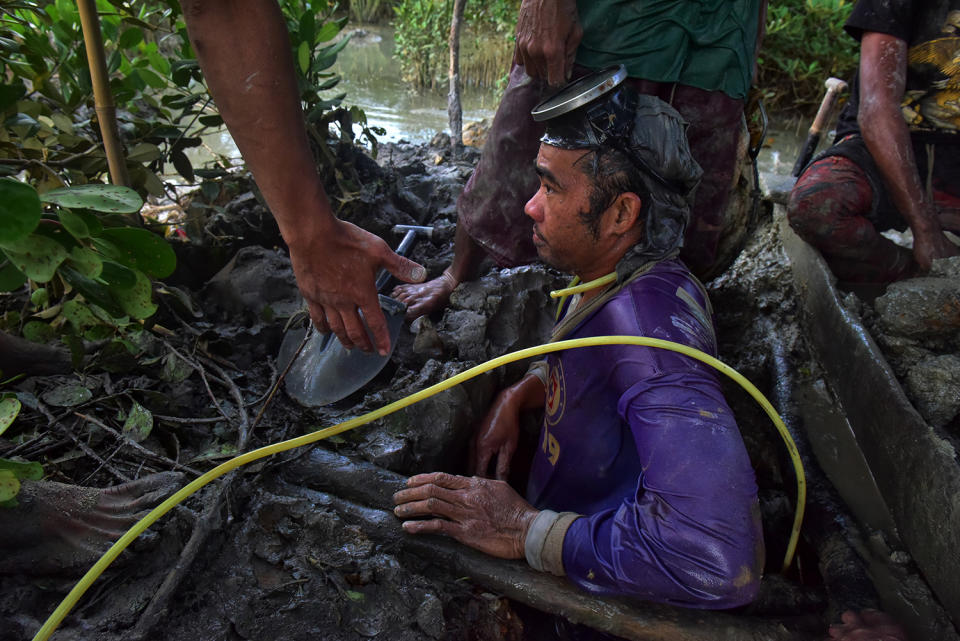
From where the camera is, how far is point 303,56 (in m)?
2.86

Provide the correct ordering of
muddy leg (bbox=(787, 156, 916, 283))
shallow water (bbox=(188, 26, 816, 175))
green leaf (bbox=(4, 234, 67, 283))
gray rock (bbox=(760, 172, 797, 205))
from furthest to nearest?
shallow water (bbox=(188, 26, 816, 175)), gray rock (bbox=(760, 172, 797, 205)), muddy leg (bbox=(787, 156, 916, 283)), green leaf (bbox=(4, 234, 67, 283))

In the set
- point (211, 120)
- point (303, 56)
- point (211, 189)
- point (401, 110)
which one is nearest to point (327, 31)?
point (303, 56)

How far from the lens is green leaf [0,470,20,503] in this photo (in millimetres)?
1207

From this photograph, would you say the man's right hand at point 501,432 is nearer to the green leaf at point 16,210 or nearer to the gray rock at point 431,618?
the gray rock at point 431,618

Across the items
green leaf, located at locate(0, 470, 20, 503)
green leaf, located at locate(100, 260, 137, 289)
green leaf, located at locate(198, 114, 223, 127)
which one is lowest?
green leaf, located at locate(0, 470, 20, 503)

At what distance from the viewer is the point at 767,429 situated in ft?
8.09

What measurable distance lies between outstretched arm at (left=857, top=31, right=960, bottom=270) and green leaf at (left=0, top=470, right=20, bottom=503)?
3738mm

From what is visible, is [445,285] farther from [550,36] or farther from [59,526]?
[59,526]

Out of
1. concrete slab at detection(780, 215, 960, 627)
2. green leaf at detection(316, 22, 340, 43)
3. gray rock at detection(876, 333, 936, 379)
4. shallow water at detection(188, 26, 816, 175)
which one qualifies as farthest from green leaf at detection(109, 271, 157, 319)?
shallow water at detection(188, 26, 816, 175)

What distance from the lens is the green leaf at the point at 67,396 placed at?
1.81m

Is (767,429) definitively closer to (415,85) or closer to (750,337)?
(750,337)

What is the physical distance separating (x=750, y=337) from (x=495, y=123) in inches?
71.4

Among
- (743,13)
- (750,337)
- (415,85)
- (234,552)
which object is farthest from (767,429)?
(415,85)

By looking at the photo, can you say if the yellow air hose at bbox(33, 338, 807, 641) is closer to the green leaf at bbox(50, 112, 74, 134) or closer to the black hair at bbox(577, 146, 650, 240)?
the black hair at bbox(577, 146, 650, 240)
